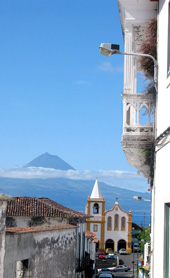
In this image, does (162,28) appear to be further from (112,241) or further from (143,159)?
(112,241)

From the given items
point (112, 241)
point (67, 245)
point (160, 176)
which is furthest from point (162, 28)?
point (112, 241)

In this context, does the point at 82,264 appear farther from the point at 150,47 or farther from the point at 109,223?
the point at 109,223

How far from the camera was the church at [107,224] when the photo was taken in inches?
3297

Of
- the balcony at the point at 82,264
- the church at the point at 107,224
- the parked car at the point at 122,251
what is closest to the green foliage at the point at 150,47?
the balcony at the point at 82,264

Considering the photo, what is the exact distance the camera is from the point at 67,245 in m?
23.9

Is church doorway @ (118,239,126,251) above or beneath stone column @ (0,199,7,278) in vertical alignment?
beneath

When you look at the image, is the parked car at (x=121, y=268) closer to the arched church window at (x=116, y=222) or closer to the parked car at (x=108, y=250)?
the parked car at (x=108, y=250)

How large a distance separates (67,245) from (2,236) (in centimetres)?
1159

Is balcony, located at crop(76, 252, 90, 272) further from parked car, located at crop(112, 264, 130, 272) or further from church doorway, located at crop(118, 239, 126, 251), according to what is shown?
church doorway, located at crop(118, 239, 126, 251)

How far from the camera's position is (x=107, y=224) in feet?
283

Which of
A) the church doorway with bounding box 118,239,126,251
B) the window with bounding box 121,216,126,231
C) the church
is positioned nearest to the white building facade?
the church

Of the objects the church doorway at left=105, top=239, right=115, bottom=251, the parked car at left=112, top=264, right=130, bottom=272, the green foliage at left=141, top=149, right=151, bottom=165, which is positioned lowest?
A: the parked car at left=112, top=264, right=130, bottom=272

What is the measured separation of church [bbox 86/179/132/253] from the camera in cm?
8375

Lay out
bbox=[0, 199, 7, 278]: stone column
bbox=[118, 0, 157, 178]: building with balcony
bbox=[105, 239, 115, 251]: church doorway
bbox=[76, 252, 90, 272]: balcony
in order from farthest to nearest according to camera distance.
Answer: bbox=[105, 239, 115, 251]: church doorway < bbox=[76, 252, 90, 272]: balcony < bbox=[0, 199, 7, 278]: stone column < bbox=[118, 0, 157, 178]: building with balcony
